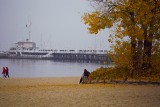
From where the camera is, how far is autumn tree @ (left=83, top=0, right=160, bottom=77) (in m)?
18.8

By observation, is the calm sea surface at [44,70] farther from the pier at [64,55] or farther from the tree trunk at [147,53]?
the pier at [64,55]

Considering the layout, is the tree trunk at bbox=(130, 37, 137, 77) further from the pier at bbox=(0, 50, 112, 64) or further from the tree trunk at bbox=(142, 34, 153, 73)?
the pier at bbox=(0, 50, 112, 64)

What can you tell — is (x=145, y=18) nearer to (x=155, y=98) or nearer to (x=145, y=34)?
(x=145, y=34)

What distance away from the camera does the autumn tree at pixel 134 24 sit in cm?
1877

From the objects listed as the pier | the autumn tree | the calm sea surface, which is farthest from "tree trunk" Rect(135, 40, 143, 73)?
the pier

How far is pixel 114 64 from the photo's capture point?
21.2m

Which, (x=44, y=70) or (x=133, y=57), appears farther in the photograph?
(x=44, y=70)

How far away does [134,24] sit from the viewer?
769 inches

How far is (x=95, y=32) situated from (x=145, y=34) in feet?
11.4

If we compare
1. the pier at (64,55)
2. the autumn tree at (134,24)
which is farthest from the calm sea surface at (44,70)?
the pier at (64,55)

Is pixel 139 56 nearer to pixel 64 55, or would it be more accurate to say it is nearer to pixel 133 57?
pixel 133 57

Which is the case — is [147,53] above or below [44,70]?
above

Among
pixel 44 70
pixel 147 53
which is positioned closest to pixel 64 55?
pixel 44 70

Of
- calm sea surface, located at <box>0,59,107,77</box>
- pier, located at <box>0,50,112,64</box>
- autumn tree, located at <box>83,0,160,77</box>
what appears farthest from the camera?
pier, located at <box>0,50,112,64</box>
